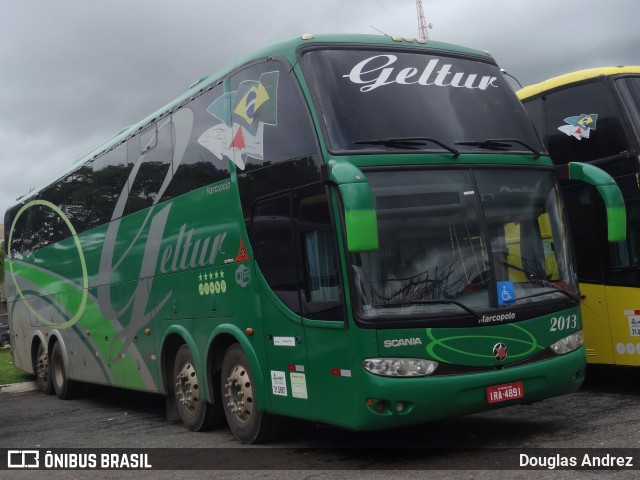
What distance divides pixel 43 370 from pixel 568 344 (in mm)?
12735

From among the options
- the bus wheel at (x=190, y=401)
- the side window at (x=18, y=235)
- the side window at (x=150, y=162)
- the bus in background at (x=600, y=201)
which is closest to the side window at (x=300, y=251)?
the bus wheel at (x=190, y=401)

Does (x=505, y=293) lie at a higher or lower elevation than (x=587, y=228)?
lower

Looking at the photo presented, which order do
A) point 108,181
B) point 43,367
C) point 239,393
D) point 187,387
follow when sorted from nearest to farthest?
point 239,393, point 187,387, point 108,181, point 43,367

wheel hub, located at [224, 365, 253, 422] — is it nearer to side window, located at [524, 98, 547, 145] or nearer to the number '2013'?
the number '2013'

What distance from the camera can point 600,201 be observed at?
11.1 metres

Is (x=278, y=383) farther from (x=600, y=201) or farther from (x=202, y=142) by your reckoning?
(x=600, y=201)

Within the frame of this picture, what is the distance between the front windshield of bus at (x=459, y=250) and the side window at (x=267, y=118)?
1.03 meters

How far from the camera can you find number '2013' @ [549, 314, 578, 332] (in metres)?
8.49

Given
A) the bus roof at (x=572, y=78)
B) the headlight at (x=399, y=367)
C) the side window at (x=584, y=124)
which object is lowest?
the headlight at (x=399, y=367)

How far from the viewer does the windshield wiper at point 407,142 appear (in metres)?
8.13

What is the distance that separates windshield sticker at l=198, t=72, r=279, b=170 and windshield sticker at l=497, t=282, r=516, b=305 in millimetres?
2755

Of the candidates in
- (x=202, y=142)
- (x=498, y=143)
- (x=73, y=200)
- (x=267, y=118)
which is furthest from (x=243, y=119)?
(x=73, y=200)

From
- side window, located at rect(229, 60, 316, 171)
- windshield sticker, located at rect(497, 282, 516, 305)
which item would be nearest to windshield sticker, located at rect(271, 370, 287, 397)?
side window, located at rect(229, 60, 316, 171)

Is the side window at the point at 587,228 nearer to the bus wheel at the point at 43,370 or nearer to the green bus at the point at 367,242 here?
the green bus at the point at 367,242
